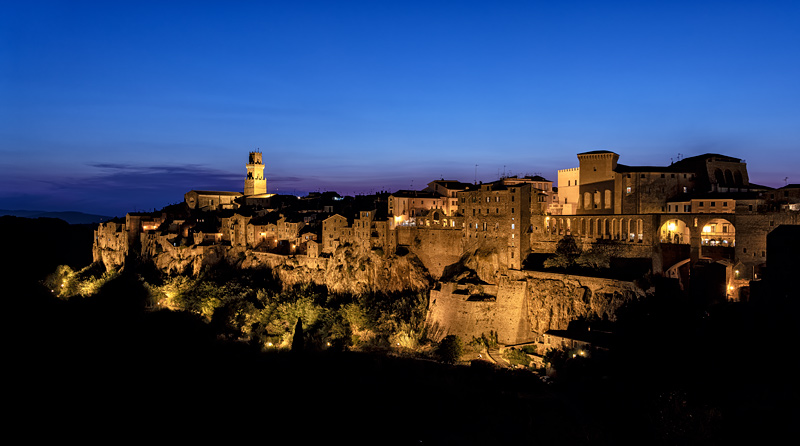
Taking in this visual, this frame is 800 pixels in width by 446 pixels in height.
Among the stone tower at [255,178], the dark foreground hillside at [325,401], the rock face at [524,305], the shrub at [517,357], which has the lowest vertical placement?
the dark foreground hillside at [325,401]

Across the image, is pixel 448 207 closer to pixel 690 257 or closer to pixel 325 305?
pixel 325 305

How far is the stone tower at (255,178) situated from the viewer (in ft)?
251

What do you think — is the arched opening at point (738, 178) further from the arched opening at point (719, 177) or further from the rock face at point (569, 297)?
the rock face at point (569, 297)

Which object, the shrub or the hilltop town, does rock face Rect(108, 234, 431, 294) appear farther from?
the shrub

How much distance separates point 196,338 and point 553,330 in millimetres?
25654

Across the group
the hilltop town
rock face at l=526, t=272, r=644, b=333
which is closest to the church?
the hilltop town

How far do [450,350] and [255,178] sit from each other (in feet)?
183

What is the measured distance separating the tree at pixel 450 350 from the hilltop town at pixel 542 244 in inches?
36.1

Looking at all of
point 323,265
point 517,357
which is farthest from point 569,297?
point 323,265

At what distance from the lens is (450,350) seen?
30672 millimetres

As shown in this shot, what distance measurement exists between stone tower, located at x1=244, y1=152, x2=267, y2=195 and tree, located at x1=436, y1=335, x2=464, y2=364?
5273 cm

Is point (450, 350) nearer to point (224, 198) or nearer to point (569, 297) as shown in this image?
point (569, 297)

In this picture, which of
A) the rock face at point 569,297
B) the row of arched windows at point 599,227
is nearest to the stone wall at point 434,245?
the row of arched windows at point 599,227

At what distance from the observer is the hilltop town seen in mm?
29031
